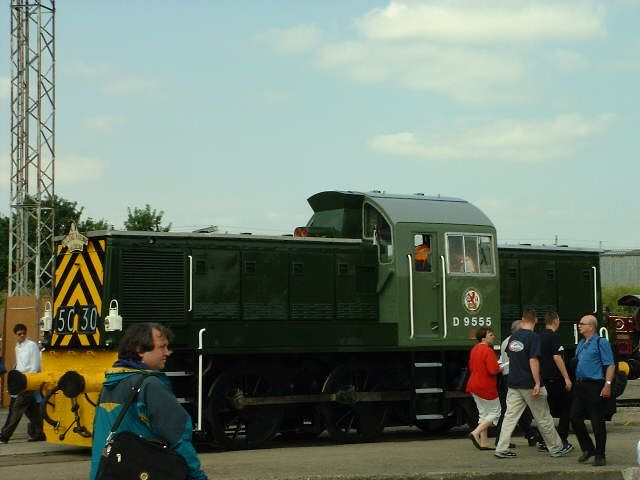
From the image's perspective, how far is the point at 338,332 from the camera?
15773 millimetres

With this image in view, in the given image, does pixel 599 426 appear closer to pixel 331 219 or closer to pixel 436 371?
pixel 436 371

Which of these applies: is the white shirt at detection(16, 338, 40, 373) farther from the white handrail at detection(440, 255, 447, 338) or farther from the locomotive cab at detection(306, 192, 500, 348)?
the white handrail at detection(440, 255, 447, 338)

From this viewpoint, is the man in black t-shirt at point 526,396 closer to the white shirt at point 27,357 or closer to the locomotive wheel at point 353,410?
the locomotive wheel at point 353,410

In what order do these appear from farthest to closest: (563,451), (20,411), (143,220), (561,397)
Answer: (143,220) → (20,411) → (561,397) → (563,451)

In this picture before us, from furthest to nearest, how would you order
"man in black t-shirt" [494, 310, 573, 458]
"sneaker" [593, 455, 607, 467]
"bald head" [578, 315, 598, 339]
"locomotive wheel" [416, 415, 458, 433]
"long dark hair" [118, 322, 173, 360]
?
"locomotive wheel" [416, 415, 458, 433]
"man in black t-shirt" [494, 310, 573, 458]
"bald head" [578, 315, 598, 339]
"sneaker" [593, 455, 607, 467]
"long dark hair" [118, 322, 173, 360]

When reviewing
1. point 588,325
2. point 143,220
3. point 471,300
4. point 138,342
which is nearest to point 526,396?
point 588,325

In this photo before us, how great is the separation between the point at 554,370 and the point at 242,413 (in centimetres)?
434

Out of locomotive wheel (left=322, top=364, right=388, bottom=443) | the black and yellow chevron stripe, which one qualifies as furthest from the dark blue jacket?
locomotive wheel (left=322, top=364, right=388, bottom=443)

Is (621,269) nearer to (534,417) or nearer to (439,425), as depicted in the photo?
(439,425)

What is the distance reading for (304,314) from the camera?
52.8 feet

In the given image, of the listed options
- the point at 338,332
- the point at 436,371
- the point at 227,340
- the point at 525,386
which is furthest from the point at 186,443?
the point at 436,371

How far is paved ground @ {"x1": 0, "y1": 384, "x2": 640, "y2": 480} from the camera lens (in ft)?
37.4

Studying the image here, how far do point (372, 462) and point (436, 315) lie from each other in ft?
14.1

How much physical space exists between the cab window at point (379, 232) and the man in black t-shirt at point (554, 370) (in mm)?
3286
